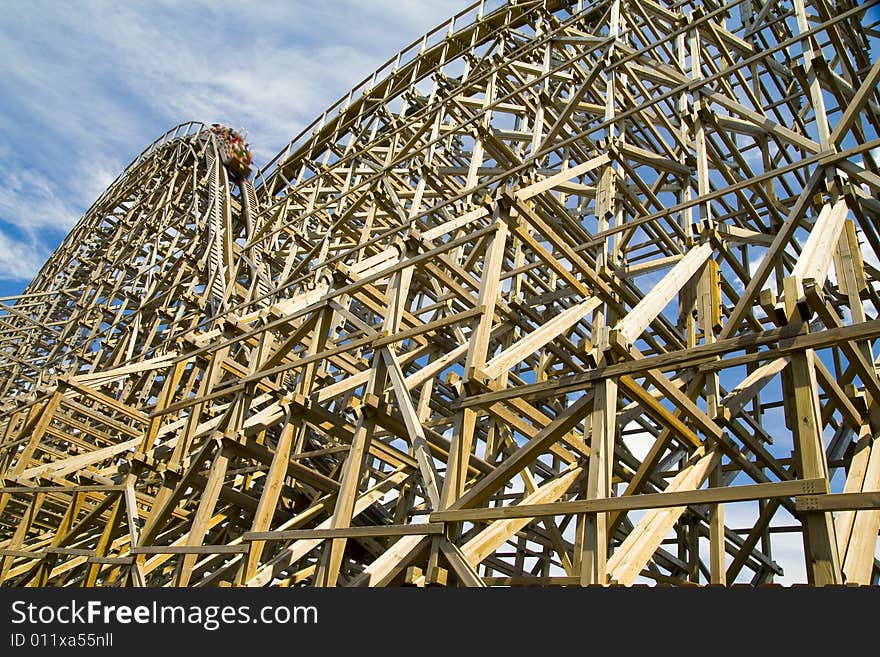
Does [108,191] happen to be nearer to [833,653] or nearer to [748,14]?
[748,14]

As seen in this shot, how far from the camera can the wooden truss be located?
512 centimetres

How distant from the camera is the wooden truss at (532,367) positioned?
5121mm

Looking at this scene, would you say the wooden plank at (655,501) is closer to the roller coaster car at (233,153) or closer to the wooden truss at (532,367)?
the wooden truss at (532,367)

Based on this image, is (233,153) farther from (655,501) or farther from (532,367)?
(655,501)

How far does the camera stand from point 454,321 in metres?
6.64

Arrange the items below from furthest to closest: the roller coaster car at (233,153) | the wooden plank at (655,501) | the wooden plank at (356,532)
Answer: the roller coaster car at (233,153) → the wooden plank at (356,532) → the wooden plank at (655,501)

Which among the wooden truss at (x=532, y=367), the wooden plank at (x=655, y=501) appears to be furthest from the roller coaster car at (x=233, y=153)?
the wooden plank at (x=655, y=501)

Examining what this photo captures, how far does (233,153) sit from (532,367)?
586 inches

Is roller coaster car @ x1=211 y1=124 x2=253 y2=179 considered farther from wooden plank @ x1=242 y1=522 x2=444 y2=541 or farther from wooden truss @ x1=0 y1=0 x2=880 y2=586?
wooden plank @ x1=242 y1=522 x2=444 y2=541

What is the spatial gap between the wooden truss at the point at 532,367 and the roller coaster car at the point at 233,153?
6001 mm

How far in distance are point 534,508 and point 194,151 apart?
64.4ft

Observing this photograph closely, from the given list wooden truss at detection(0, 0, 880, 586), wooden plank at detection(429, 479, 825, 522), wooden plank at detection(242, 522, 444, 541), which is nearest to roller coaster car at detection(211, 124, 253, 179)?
wooden truss at detection(0, 0, 880, 586)

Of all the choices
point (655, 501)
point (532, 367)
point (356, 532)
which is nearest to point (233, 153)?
point (532, 367)

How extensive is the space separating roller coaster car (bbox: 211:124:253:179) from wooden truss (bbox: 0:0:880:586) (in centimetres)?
600
